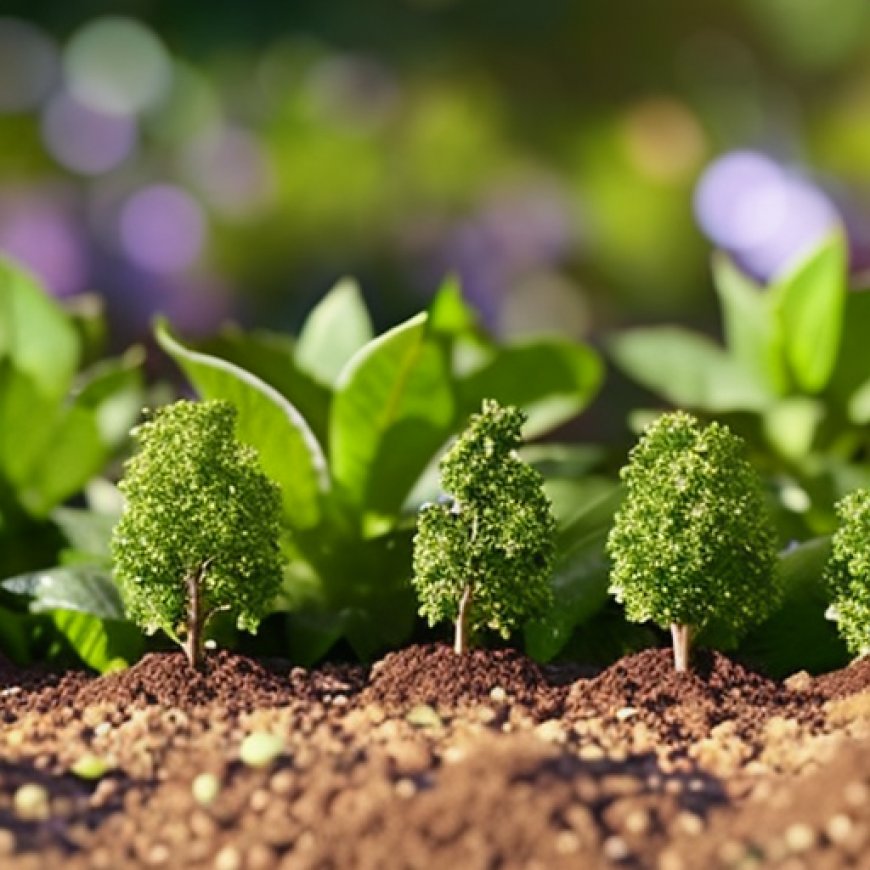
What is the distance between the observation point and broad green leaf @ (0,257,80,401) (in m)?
2.17

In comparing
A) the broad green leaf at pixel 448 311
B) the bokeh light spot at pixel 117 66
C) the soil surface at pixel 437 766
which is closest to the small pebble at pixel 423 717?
the soil surface at pixel 437 766

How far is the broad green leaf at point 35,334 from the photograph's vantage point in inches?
85.3

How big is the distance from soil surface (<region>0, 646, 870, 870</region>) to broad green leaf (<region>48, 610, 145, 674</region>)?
0.07 meters

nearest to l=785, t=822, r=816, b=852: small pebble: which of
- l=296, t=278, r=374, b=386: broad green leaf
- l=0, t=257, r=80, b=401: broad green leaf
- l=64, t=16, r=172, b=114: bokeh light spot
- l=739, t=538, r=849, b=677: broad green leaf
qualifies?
l=739, t=538, r=849, b=677: broad green leaf

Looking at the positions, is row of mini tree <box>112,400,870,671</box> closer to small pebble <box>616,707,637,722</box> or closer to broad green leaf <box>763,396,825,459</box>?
small pebble <box>616,707,637,722</box>

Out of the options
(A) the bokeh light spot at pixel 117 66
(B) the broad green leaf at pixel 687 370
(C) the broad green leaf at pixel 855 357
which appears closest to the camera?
(C) the broad green leaf at pixel 855 357

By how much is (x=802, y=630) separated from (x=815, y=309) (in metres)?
0.54

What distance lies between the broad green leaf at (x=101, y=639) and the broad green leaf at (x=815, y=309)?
38.0 inches

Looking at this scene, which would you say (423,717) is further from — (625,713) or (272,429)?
(272,429)

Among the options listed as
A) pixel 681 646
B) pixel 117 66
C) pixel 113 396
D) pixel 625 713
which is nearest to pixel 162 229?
pixel 117 66

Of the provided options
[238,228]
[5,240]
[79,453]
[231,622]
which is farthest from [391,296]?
[231,622]

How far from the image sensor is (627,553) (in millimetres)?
1679

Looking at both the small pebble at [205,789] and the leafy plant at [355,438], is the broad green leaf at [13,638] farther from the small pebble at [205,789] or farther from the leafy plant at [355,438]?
the small pebble at [205,789]

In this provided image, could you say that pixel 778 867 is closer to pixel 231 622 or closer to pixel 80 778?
pixel 80 778
